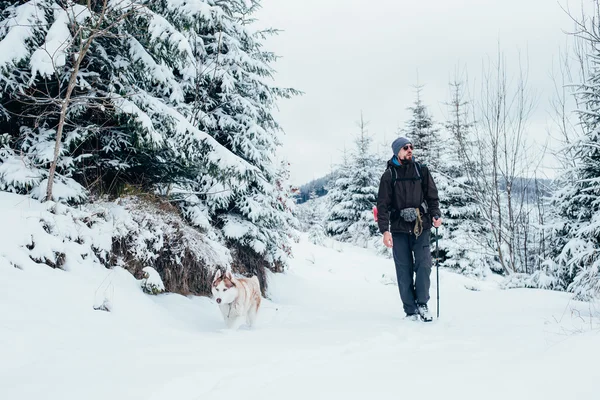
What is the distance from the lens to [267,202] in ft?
25.6

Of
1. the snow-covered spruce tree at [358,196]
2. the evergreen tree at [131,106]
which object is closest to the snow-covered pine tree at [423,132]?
the snow-covered spruce tree at [358,196]

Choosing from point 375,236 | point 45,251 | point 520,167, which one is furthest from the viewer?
point 375,236

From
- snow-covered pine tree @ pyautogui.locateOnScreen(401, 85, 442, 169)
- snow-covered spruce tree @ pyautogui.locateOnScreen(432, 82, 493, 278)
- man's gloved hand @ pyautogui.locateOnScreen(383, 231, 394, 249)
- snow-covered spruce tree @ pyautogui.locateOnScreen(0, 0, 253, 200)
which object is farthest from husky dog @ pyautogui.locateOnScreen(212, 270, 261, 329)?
snow-covered pine tree @ pyautogui.locateOnScreen(401, 85, 442, 169)

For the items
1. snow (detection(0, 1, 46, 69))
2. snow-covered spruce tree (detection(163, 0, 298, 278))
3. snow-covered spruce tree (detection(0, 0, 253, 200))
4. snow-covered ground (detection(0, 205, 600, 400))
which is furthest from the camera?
snow-covered spruce tree (detection(163, 0, 298, 278))

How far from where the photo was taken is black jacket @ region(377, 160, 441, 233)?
197 inches

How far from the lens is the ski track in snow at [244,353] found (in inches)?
80.1

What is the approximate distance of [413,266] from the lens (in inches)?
200

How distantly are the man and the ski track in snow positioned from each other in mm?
512

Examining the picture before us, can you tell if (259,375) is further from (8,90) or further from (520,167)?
(520,167)

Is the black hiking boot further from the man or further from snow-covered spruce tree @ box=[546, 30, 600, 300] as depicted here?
snow-covered spruce tree @ box=[546, 30, 600, 300]

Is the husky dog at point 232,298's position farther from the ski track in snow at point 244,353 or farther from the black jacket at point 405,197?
the black jacket at point 405,197

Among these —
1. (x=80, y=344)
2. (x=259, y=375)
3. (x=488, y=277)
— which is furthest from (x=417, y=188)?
(x=488, y=277)

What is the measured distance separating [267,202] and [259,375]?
554cm

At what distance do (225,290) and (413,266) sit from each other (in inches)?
95.0
